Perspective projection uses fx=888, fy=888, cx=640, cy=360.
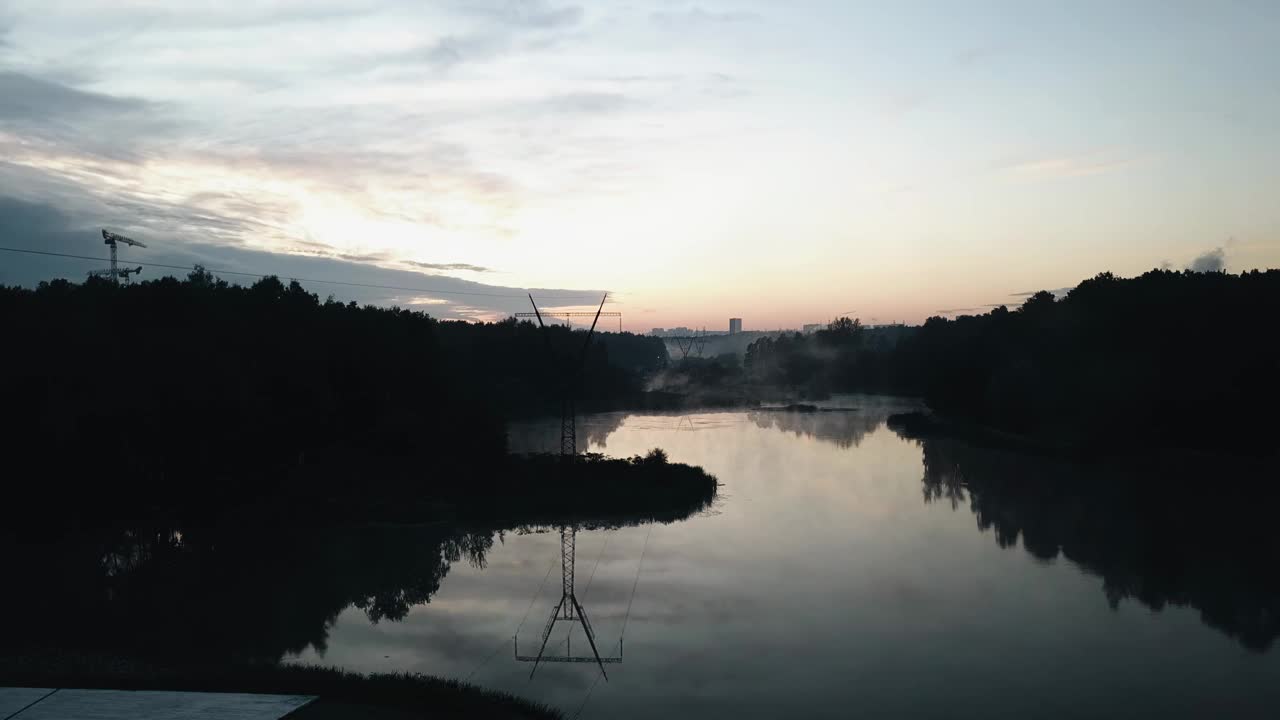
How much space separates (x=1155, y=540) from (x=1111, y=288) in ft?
178

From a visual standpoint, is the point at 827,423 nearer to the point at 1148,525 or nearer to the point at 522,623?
the point at 1148,525

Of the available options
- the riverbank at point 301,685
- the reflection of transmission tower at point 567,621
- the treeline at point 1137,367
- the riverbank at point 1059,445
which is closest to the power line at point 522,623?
the reflection of transmission tower at point 567,621

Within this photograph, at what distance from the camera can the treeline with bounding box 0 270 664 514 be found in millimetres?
39094

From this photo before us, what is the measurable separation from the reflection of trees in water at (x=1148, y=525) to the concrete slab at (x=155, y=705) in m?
26.5

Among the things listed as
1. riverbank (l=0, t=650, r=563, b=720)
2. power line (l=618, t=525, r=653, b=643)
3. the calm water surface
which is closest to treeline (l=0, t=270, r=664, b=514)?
power line (l=618, t=525, r=653, b=643)

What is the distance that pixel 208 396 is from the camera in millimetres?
42656

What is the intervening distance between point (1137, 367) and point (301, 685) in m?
70.0

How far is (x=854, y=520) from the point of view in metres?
45.8

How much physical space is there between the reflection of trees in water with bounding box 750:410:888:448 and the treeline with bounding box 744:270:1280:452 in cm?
1087

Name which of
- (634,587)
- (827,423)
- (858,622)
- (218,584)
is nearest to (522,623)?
(634,587)

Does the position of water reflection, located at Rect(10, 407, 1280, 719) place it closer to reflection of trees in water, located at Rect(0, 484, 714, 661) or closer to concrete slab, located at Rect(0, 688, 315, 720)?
reflection of trees in water, located at Rect(0, 484, 714, 661)

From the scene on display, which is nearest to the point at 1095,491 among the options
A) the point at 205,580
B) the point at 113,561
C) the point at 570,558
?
the point at 570,558

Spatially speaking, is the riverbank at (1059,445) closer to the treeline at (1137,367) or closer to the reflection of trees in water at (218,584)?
the treeline at (1137,367)

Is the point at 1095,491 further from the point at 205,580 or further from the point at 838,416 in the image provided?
the point at 838,416
